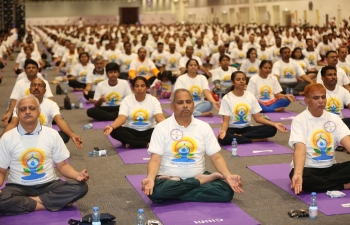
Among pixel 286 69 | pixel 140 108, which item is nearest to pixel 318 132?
pixel 140 108

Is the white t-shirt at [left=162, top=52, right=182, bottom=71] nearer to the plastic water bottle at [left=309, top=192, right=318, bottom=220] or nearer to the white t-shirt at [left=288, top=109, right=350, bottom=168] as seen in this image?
the white t-shirt at [left=288, top=109, right=350, bottom=168]

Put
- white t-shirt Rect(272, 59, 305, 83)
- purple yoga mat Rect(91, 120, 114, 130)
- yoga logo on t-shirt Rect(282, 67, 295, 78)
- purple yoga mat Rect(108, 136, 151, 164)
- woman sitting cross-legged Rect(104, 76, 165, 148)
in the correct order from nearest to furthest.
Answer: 1. purple yoga mat Rect(108, 136, 151, 164)
2. woman sitting cross-legged Rect(104, 76, 165, 148)
3. purple yoga mat Rect(91, 120, 114, 130)
4. white t-shirt Rect(272, 59, 305, 83)
5. yoga logo on t-shirt Rect(282, 67, 295, 78)

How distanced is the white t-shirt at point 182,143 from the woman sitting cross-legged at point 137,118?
263 cm

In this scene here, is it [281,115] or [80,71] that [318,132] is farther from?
[80,71]

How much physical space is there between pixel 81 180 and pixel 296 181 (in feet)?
6.58

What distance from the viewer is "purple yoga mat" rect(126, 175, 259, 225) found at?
5895mm

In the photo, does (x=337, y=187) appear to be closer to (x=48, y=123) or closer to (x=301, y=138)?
(x=301, y=138)

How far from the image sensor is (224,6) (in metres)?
47.0

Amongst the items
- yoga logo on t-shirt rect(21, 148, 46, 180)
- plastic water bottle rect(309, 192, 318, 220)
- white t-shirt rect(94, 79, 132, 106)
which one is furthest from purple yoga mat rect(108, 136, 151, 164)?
plastic water bottle rect(309, 192, 318, 220)

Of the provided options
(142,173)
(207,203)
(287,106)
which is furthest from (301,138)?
(287,106)

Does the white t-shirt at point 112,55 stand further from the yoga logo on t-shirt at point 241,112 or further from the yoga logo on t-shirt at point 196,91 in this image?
the yoga logo on t-shirt at point 241,112

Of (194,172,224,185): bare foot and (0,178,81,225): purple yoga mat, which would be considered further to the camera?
(194,172,224,185): bare foot

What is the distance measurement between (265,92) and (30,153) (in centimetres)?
661

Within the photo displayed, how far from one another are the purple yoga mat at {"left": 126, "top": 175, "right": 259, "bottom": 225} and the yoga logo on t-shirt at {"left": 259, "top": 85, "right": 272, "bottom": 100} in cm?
562
